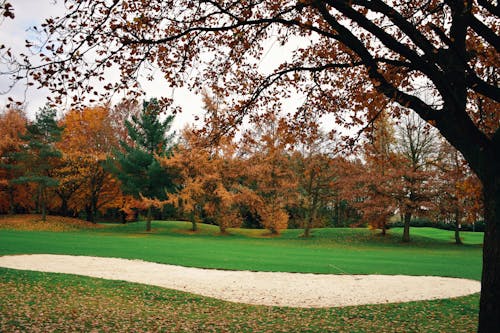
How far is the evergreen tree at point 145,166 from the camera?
36.6m

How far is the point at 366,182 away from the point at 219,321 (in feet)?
79.3

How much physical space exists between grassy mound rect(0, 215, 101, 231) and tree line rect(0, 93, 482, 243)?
4.46 ft

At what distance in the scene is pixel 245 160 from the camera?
36000mm

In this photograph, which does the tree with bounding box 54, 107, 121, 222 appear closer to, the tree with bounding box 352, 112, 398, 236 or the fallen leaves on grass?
the tree with bounding box 352, 112, 398, 236

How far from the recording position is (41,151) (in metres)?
37.1

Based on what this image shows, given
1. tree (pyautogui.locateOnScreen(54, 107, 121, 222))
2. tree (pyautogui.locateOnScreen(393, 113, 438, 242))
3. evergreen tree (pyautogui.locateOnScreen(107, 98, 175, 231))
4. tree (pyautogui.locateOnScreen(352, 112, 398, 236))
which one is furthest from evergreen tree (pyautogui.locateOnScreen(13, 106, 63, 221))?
tree (pyautogui.locateOnScreen(393, 113, 438, 242))

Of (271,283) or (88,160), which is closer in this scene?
(271,283)

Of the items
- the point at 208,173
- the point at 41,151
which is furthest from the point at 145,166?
the point at 41,151

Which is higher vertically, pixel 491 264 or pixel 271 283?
pixel 491 264

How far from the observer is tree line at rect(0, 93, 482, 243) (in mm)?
30266

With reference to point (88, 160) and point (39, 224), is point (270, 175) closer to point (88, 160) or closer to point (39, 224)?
point (88, 160)

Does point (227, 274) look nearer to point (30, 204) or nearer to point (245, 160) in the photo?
point (245, 160)

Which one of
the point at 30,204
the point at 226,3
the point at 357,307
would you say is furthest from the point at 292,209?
the point at 226,3

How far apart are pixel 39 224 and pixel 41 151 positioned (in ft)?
20.8
